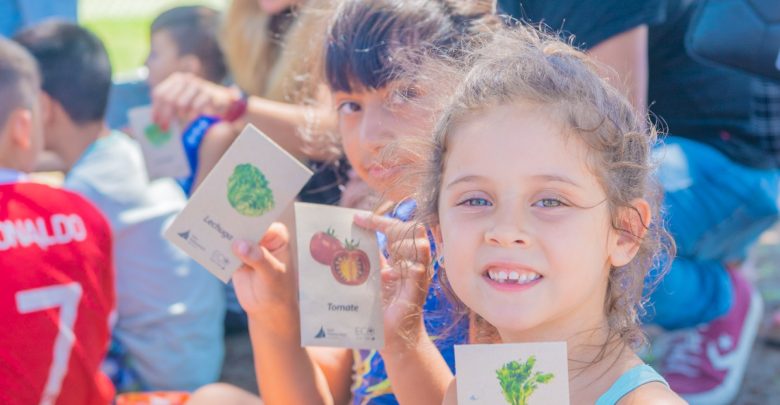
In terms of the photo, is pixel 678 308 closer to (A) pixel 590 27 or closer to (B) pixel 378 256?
(A) pixel 590 27

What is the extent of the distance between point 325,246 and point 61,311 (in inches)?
28.6

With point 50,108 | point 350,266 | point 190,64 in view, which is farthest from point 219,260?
point 190,64

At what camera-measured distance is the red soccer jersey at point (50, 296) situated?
2.07m

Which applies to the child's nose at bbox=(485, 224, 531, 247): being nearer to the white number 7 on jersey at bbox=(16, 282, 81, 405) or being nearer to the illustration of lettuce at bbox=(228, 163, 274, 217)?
the illustration of lettuce at bbox=(228, 163, 274, 217)

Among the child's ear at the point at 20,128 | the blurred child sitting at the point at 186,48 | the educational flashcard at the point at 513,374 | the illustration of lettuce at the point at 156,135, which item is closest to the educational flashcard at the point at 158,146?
the illustration of lettuce at the point at 156,135

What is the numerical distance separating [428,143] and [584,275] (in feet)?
1.13

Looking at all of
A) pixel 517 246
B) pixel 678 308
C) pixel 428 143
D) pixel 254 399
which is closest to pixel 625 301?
pixel 517 246

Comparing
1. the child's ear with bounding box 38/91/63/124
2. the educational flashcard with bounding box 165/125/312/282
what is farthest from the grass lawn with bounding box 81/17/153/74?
the educational flashcard with bounding box 165/125/312/282

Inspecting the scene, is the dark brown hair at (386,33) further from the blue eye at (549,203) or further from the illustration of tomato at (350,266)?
the blue eye at (549,203)

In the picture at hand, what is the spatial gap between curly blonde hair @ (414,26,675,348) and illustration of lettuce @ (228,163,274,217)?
0.27 metres

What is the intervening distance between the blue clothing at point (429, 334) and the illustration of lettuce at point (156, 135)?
4.08 ft

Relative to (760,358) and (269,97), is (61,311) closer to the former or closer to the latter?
(269,97)

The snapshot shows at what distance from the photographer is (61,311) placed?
2168 mm

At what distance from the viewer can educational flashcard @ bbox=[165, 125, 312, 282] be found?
1.73 metres
